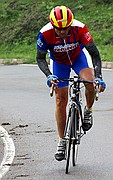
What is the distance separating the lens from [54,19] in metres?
7.25

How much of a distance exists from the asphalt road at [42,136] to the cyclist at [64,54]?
431 mm

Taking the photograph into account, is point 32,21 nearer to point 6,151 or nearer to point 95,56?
point 6,151

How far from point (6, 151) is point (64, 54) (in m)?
2.02

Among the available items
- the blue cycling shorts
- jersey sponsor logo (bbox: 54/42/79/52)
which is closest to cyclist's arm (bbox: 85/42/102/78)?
jersey sponsor logo (bbox: 54/42/79/52)

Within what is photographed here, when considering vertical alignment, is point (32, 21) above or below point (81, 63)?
below

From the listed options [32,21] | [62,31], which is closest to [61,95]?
[62,31]

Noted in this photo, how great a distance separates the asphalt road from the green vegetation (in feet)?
36.2

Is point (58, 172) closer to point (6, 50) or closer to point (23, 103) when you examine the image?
point (23, 103)

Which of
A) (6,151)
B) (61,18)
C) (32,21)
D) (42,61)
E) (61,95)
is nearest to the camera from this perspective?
(61,18)

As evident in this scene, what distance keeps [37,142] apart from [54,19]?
9.78 feet

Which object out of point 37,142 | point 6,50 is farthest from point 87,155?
point 6,50

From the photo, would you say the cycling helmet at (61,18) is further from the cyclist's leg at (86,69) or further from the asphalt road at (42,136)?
the asphalt road at (42,136)

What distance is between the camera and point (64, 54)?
7742mm

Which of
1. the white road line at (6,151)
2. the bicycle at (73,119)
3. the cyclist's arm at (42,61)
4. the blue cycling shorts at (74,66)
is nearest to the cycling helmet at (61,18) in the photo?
the cyclist's arm at (42,61)
